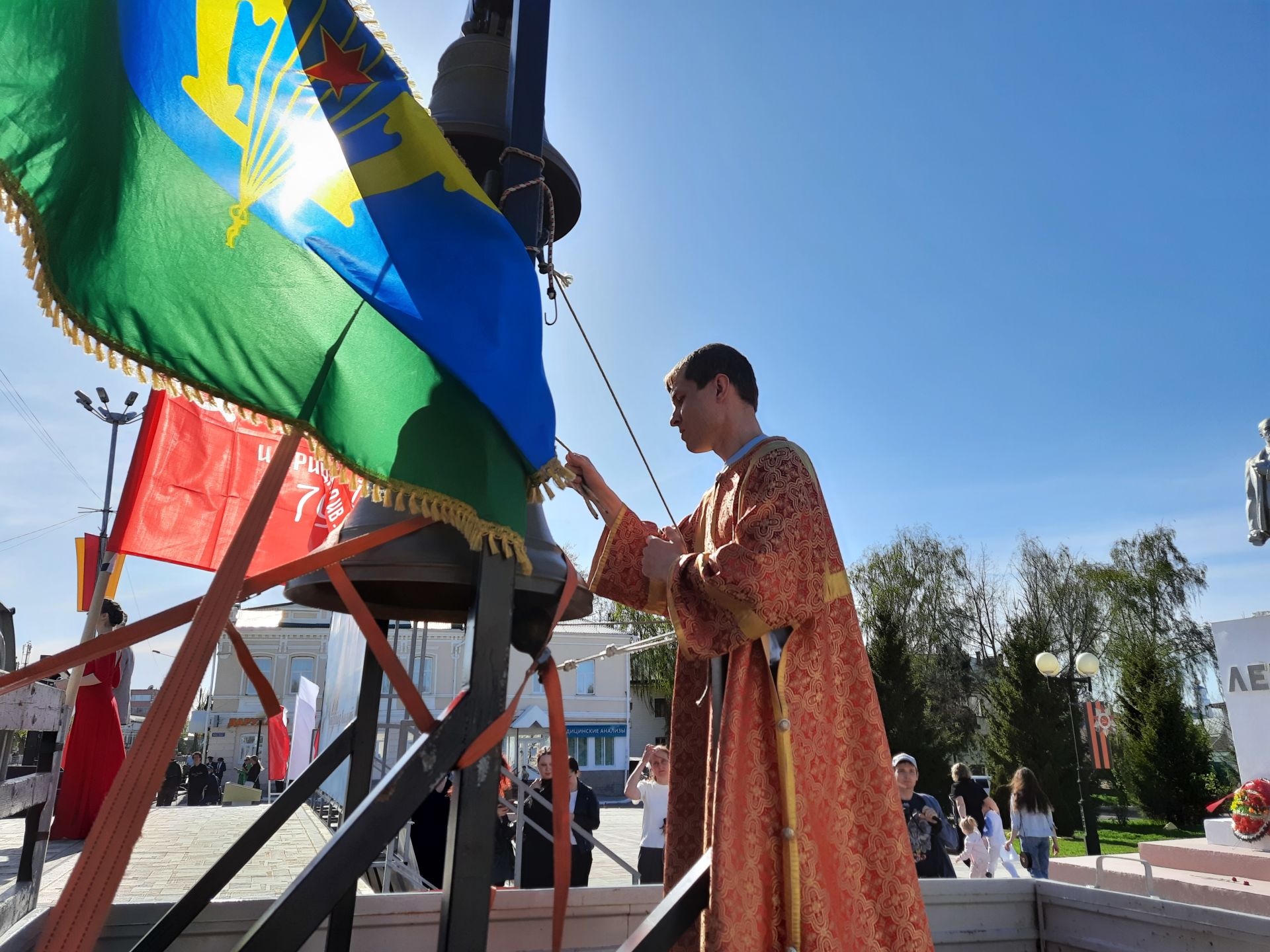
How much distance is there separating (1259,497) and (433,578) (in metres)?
11.8

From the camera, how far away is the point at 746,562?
197cm

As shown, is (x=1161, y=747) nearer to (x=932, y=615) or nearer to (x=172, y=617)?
(x=932, y=615)

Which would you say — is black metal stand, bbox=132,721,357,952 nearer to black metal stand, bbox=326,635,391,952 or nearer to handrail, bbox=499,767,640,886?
black metal stand, bbox=326,635,391,952

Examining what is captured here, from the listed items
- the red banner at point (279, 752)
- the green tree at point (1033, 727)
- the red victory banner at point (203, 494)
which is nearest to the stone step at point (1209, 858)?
the red banner at point (279, 752)

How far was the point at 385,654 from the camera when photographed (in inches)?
71.7

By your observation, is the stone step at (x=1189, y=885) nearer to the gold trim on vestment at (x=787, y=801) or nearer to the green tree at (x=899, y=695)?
the gold trim on vestment at (x=787, y=801)

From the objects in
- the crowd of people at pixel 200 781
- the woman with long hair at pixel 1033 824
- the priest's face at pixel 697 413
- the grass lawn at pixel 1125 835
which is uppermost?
the priest's face at pixel 697 413

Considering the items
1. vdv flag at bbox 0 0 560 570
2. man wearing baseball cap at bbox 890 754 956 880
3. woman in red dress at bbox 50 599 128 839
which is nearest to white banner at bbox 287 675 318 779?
woman in red dress at bbox 50 599 128 839

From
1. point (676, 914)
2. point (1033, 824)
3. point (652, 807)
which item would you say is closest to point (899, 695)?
point (1033, 824)

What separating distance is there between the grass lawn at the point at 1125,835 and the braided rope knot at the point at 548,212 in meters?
19.2

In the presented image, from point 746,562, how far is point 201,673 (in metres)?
1.17

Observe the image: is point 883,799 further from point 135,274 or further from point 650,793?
point 650,793

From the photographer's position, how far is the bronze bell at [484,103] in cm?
264

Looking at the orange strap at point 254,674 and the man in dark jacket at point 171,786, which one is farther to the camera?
the man in dark jacket at point 171,786
